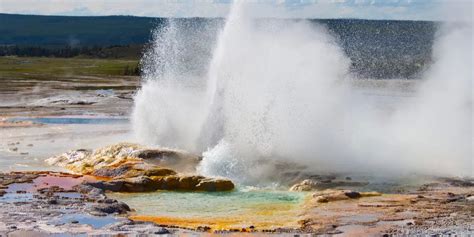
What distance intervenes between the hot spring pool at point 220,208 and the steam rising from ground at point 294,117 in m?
1.98

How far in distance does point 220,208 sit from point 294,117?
6.89 metres

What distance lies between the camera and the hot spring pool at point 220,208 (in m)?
13.8

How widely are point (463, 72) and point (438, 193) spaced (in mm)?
8926

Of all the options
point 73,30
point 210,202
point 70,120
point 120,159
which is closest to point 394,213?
point 210,202

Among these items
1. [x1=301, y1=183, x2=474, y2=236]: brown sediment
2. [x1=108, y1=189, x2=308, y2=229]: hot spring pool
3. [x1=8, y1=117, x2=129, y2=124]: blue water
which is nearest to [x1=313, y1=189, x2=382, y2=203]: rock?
[x1=301, y1=183, x2=474, y2=236]: brown sediment

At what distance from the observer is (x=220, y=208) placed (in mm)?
15156

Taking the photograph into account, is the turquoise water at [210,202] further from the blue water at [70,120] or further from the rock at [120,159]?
the blue water at [70,120]

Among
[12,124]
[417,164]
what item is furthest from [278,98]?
[12,124]

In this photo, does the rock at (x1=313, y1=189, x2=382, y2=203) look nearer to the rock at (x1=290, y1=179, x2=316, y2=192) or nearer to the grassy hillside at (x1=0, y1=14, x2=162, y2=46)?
the rock at (x1=290, y1=179, x2=316, y2=192)

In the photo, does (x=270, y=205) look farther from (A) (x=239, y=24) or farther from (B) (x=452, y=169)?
(A) (x=239, y=24)

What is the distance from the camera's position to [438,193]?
16.1 meters

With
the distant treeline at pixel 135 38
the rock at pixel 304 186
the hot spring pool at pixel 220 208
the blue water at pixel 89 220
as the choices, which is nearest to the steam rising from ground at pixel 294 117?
the rock at pixel 304 186

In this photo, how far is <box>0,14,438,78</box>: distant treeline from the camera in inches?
2935

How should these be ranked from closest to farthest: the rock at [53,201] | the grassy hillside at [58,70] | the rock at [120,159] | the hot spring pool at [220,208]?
the hot spring pool at [220,208]
the rock at [53,201]
the rock at [120,159]
the grassy hillside at [58,70]
